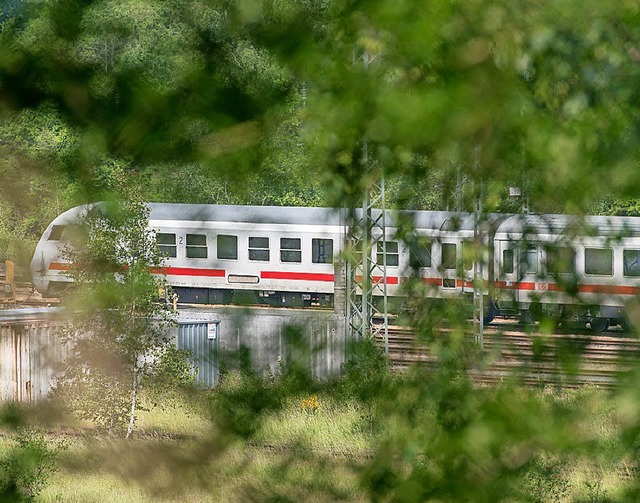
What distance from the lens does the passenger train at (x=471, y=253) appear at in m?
1.05

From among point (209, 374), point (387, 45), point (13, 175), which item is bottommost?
point (209, 374)

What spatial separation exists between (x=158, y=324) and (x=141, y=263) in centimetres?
14

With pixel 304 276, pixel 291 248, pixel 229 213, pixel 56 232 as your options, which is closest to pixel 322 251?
pixel 291 248

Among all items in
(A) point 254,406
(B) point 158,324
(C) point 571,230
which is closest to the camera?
(C) point 571,230

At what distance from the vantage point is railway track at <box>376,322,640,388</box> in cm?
106

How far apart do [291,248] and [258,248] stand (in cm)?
6

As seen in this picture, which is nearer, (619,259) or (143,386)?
(619,259)

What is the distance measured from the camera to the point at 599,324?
1.10 metres

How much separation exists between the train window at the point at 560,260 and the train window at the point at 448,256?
0.38 ft

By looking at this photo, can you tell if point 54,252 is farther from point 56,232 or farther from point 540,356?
point 540,356

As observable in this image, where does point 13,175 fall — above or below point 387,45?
below

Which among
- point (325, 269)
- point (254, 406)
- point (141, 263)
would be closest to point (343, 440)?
point (254, 406)

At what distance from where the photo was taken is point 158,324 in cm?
130

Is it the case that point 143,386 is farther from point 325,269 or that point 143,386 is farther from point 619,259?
point 619,259
